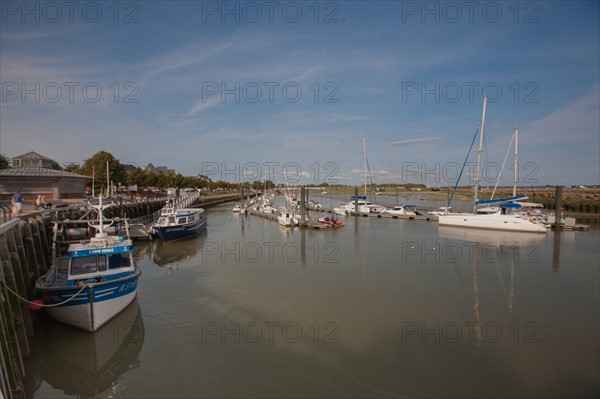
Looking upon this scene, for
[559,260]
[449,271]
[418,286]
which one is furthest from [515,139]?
[418,286]

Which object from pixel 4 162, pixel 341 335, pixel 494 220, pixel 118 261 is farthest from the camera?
pixel 4 162

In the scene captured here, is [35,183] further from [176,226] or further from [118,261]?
[118,261]

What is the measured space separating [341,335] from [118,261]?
9.64m

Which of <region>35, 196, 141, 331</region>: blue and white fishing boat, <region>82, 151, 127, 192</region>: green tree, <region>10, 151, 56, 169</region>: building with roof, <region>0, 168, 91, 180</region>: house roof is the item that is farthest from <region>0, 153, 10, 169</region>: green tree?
<region>35, 196, 141, 331</region>: blue and white fishing boat

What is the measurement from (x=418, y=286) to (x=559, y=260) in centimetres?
1464

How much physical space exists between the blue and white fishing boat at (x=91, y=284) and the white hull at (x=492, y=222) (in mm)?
41679

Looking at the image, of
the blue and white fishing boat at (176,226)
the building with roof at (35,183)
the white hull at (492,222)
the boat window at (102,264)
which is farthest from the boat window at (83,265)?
the white hull at (492,222)

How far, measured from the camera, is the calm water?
9.80m

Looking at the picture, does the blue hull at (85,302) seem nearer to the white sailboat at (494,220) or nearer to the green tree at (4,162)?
the white sailboat at (494,220)

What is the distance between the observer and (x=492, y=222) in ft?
139

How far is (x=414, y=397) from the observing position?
360 inches

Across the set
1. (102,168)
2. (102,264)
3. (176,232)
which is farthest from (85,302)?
(102,168)

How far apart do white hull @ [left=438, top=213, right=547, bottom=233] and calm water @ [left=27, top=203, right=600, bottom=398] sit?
1603 centimetres

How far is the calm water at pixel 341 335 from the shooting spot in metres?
9.80
